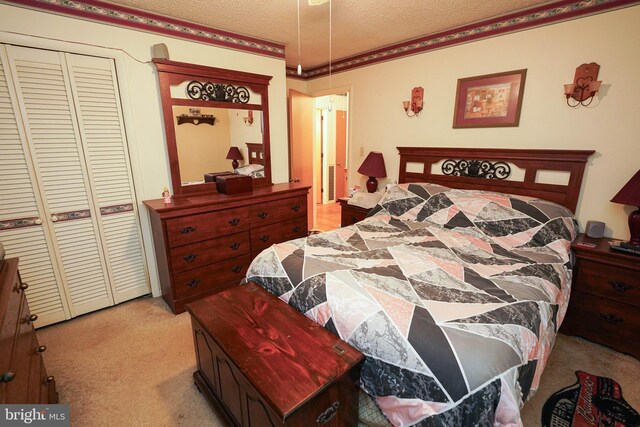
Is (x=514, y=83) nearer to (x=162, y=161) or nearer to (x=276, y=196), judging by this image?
(x=276, y=196)

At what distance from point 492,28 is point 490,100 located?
A: 598 mm

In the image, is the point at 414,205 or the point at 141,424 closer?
the point at 141,424

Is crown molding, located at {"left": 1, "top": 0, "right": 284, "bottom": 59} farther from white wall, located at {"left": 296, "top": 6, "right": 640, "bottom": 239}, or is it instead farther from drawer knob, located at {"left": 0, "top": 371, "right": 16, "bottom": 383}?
drawer knob, located at {"left": 0, "top": 371, "right": 16, "bottom": 383}

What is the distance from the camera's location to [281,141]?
3316 mm

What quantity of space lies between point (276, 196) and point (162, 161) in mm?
1066

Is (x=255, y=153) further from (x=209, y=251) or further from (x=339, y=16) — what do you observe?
(x=339, y=16)

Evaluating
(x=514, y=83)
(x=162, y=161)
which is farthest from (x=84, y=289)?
(x=514, y=83)

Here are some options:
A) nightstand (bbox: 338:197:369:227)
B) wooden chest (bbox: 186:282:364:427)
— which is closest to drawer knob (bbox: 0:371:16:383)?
wooden chest (bbox: 186:282:364:427)

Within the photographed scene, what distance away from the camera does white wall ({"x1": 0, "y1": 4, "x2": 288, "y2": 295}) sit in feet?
6.31

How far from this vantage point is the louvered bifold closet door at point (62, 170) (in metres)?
1.95

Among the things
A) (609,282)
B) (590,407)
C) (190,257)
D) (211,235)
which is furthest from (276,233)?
(609,282)

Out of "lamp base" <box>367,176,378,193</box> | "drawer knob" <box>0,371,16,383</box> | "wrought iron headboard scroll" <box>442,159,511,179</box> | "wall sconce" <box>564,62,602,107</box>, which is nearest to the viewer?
"drawer knob" <box>0,371,16,383</box>

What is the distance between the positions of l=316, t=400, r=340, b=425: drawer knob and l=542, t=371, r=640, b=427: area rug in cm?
114

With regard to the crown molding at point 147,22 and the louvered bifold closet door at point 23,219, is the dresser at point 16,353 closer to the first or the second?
the louvered bifold closet door at point 23,219
